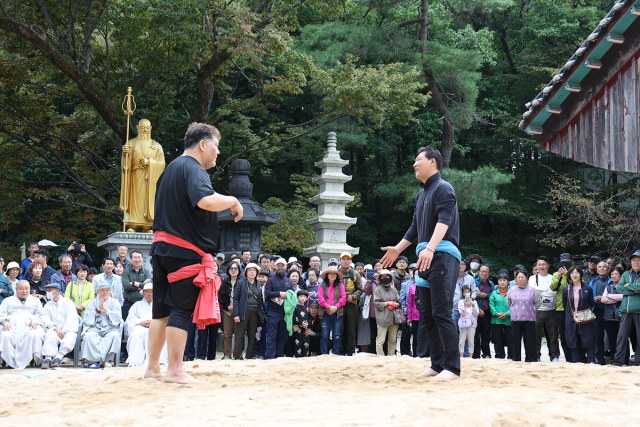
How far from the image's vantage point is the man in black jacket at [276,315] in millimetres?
9133

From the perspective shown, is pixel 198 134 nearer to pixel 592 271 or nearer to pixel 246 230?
pixel 592 271

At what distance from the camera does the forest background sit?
14.5 metres

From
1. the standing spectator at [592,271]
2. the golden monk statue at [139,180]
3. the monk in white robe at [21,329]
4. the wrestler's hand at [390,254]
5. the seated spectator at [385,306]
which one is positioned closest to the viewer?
the wrestler's hand at [390,254]

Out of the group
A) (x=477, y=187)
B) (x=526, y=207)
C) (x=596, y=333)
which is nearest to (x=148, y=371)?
(x=596, y=333)

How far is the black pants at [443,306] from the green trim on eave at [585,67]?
334 centimetres

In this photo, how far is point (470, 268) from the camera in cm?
1058

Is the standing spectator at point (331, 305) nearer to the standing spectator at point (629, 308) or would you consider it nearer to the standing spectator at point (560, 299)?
the standing spectator at point (560, 299)

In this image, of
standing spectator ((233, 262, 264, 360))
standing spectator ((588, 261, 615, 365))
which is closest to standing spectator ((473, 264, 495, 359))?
standing spectator ((588, 261, 615, 365))

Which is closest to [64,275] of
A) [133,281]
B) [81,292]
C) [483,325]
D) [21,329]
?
[81,292]

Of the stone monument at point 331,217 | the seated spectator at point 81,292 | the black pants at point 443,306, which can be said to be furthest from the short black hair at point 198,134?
the stone monument at point 331,217

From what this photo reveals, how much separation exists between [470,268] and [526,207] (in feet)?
41.9

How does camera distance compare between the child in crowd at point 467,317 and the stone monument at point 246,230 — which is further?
the stone monument at point 246,230

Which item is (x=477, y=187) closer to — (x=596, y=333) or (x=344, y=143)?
(x=344, y=143)

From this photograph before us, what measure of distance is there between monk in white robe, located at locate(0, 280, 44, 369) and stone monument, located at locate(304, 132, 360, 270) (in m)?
9.15
